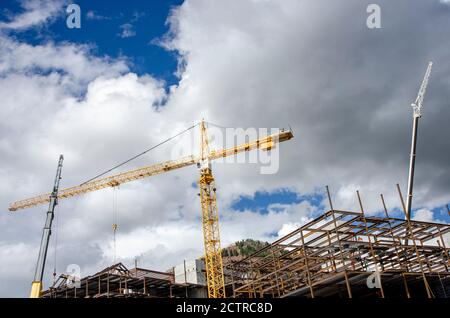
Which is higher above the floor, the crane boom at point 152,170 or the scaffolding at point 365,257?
the crane boom at point 152,170

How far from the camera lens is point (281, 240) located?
23.1 meters

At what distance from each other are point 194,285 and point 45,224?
47.3ft

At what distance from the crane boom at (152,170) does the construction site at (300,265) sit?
14 cm

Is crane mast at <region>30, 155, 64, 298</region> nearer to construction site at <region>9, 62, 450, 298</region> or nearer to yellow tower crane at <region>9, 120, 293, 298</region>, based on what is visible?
construction site at <region>9, 62, 450, 298</region>

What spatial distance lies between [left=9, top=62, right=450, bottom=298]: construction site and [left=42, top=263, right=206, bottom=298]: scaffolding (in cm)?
8

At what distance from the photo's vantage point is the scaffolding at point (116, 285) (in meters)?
29.7

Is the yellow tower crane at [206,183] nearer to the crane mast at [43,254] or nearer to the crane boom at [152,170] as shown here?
the crane boom at [152,170]

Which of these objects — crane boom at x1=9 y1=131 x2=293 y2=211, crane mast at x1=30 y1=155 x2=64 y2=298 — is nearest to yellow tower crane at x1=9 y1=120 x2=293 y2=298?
crane boom at x1=9 y1=131 x2=293 y2=211

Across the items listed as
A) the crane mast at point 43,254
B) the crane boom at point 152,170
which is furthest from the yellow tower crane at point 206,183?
the crane mast at point 43,254

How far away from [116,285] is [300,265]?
1498cm

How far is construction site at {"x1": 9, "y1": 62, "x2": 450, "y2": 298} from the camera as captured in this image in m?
20.8

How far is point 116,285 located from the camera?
1257 inches
